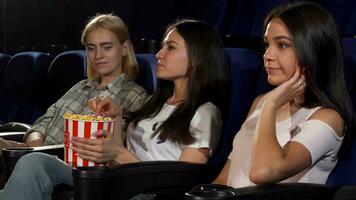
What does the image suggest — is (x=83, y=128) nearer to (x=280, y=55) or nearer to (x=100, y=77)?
(x=280, y=55)

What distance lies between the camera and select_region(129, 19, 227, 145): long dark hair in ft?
5.06

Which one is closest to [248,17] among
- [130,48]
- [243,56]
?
[130,48]

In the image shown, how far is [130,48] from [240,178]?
2.37 ft

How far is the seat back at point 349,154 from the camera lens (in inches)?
49.7

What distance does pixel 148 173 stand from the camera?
1354 millimetres

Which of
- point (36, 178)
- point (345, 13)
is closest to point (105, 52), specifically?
point (36, 178)

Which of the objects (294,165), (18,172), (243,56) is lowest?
(18,172)

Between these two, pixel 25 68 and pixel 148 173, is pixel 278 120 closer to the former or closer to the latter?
pixel 148 173

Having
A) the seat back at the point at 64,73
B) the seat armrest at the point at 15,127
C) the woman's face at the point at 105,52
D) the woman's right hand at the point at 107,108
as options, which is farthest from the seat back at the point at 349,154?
the seat armrest at the point at 15,127

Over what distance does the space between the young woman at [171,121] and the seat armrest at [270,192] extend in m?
0.38

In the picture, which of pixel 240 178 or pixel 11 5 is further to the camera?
pixel 11 5

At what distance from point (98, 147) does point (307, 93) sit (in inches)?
17.6

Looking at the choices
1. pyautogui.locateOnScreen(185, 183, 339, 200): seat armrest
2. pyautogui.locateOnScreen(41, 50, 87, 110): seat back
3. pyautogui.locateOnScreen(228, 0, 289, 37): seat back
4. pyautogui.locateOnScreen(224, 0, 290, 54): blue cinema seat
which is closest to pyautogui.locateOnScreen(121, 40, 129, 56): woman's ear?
pyautogui.locateOnScreen(41, 50, 87, 110): seat back

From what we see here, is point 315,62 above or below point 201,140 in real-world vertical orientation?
above
